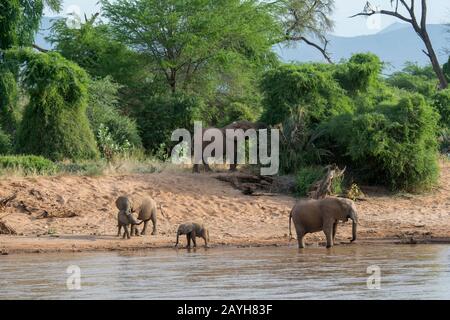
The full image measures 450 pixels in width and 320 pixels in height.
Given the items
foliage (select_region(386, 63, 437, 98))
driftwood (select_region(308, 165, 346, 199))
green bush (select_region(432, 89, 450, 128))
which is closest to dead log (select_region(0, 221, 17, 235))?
driftwood (select_region(308, 165, 346, 199))

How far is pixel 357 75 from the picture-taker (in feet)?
92.1

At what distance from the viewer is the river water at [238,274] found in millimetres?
13773

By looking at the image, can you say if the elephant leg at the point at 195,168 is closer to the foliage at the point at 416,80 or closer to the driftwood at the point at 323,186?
the driftwood at the point at 323,186

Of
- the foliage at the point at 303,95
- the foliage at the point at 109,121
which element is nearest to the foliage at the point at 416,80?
the foliage at the point at 303,95

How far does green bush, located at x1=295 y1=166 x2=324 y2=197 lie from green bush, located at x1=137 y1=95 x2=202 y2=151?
25.7ft

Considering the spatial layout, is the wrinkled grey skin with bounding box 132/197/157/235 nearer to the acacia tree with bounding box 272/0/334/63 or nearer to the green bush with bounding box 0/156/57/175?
the green bush with bounding box 0/156/57/175

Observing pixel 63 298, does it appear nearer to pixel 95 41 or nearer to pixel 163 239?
pixel 163 239

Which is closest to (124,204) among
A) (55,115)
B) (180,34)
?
(55,115)

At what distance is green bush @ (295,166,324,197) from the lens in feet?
77.9

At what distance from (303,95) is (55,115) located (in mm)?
6496

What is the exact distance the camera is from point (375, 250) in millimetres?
18641

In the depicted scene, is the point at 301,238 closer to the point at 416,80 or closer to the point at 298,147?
the point at 298,147

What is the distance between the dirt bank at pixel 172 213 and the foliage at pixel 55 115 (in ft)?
13.0
